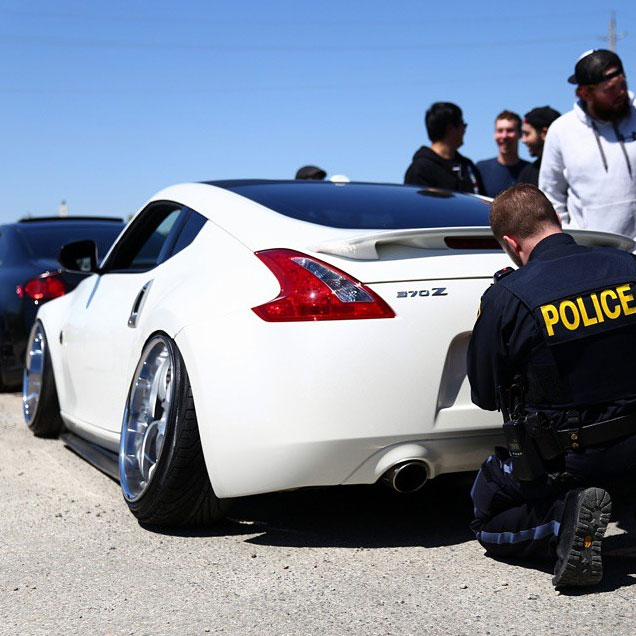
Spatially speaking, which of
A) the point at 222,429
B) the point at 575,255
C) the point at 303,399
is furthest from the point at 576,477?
the point at 222,429

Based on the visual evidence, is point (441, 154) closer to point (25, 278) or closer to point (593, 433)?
point (25, 278)

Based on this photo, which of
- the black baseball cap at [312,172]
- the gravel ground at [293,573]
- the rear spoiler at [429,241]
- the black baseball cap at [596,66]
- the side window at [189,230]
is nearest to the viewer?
the gravel ground at [293,573]

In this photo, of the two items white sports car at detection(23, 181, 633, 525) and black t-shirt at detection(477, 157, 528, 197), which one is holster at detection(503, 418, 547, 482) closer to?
white sports car at detection(23, 181, 633, 525)

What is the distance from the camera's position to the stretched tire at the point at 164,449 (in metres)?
3.81

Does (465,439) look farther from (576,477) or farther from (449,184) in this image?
(449,184)

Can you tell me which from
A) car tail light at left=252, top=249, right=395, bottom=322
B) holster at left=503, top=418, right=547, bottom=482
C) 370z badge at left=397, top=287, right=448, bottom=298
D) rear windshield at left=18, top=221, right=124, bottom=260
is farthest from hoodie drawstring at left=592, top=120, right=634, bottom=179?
rear windshield at left=18, top=221, right=124, bottom=260

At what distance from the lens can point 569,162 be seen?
18.3 ft

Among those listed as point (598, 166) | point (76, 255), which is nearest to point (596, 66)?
point (598, 166)

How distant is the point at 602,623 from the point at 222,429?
142 cm

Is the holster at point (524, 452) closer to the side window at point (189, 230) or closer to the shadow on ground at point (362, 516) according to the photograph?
the shadow on ground at point (362, 516)

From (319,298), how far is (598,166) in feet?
8.17

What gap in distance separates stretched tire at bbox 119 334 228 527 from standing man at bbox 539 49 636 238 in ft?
8.38

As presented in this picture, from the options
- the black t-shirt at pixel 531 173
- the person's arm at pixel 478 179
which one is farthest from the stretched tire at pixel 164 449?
the black t-shirt at pixel 531 173

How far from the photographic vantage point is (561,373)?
10.7 feet
